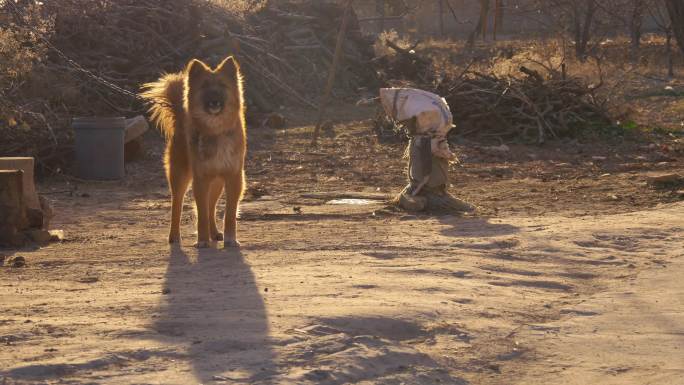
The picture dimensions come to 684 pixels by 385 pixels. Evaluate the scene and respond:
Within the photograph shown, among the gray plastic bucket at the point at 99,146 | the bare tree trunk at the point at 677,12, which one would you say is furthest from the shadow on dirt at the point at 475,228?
the gray plastic bucket at the point at 99,146

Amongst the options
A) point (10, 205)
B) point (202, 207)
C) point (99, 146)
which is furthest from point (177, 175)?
point (99, 146)

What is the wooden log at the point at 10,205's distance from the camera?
909 cm

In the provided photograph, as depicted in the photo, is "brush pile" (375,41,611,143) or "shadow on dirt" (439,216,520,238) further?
"brush pile" (375,41,611,143)

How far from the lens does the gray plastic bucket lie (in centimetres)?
1404

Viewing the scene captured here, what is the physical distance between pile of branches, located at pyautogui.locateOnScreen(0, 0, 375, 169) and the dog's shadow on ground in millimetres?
4641

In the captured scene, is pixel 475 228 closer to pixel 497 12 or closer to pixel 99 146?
pixel 99 146

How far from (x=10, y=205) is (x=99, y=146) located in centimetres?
505

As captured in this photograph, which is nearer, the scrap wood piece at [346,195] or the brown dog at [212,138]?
the brown dog at [212,138]

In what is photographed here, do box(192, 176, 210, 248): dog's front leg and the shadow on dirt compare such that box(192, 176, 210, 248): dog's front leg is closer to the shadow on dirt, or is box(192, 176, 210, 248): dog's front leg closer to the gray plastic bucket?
the shadow on dirt

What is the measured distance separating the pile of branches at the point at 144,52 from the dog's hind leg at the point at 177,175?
2729mm

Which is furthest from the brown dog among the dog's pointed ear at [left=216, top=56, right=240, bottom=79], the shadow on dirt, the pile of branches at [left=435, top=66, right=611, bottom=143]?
the pile of branches at [left=435, top=66, right=611, bottom=143]

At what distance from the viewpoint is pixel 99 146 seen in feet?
46.4

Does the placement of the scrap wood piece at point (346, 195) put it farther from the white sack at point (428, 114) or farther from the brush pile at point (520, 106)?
the brush pile at point (520, 106)

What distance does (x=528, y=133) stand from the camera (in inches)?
727
